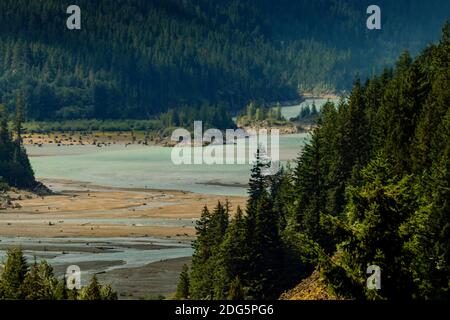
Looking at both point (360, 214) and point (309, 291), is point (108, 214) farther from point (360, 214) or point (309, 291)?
point (360, 214)

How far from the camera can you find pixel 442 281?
50.4 meters

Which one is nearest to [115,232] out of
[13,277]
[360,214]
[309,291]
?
[13,277]

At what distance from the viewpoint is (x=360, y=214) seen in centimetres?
4100

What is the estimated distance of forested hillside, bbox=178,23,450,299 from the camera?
131ft

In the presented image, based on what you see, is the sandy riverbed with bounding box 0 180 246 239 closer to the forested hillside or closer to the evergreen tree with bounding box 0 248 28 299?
the forested hillside

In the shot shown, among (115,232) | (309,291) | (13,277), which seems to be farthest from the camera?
(115,232)

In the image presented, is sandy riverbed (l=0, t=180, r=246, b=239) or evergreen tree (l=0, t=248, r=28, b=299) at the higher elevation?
evergreen tree (l=0, t=248, r=28, b=299)

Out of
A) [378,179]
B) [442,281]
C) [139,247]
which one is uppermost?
[378,179]

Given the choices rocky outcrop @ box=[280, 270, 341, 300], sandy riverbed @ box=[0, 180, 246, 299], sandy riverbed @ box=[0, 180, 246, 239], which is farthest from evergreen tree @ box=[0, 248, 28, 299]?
sandy riverbed @ box=[0, 180, 246, 239]

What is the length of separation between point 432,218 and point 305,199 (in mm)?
40753

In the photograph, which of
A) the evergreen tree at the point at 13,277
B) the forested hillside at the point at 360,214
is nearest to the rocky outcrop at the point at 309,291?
the forested hillside at the point at 360,214
